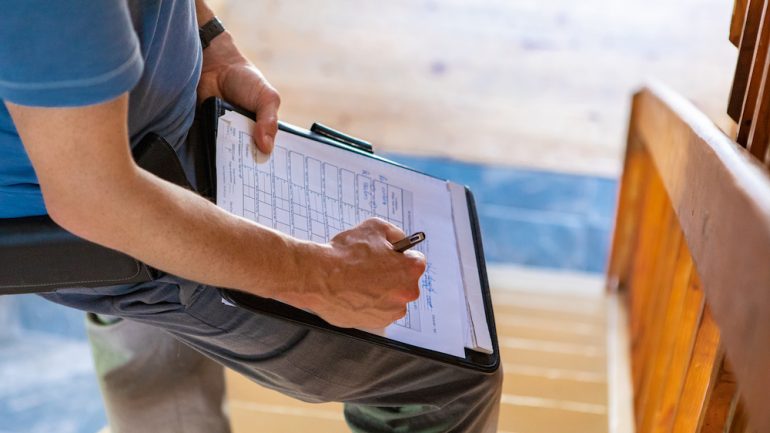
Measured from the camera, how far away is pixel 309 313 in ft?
3.17

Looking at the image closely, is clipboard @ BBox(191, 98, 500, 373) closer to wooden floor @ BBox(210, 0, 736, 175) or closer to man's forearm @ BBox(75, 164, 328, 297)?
man's forearm @ BBox(75, 164, 328, 297)

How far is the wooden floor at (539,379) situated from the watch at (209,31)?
0.86 meters

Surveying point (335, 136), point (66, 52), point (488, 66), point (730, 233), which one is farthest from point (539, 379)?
point (488, 66)

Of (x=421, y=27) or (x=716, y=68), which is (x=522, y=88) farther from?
(x=716, y=68)

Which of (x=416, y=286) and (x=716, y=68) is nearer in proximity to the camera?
(x=416, y=286)

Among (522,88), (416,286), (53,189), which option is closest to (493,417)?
(416,286)

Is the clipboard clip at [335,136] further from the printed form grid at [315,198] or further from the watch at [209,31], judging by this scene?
the watch at [209,31]

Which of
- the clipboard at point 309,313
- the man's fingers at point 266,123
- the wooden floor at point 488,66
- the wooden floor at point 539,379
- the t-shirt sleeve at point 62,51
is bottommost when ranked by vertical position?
the wooden floor at point 539,379

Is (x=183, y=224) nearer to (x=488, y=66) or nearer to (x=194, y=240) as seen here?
(x=194, y=240)

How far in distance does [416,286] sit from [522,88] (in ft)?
10.6

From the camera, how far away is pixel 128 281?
0.97 m

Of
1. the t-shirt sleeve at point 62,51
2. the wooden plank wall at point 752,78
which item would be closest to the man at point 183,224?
the t-shirt sleeve at point 62,51

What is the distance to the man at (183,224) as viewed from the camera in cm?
72

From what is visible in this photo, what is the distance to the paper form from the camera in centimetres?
103
